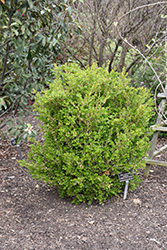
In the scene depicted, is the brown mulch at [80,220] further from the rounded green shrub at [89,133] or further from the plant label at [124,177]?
the plant label at [124,177]

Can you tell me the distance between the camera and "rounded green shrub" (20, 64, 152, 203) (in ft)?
7.14

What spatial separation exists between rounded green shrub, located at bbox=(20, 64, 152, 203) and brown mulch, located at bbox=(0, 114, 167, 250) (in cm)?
17

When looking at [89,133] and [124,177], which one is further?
[124,177]

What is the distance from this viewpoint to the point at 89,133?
217 cm

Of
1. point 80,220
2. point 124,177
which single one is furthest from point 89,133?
point 80,220

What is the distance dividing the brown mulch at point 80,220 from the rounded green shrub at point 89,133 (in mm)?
173

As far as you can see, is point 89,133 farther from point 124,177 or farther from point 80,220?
point 80,220

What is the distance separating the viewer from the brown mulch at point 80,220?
200 cm

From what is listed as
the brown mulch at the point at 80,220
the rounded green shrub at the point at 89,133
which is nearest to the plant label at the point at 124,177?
the rounded green shrub at the point at 89,133

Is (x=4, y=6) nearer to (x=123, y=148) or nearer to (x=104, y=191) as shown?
(x=123, y=148)

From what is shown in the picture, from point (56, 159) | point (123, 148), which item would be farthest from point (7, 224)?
point (123, 148)

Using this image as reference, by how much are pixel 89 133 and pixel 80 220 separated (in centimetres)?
82

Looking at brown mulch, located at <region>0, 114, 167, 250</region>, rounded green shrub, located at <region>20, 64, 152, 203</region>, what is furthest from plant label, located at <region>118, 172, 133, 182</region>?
brown mulch, located at <region>0, 114, 167, 250</region>

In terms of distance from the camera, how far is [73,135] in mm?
2129
